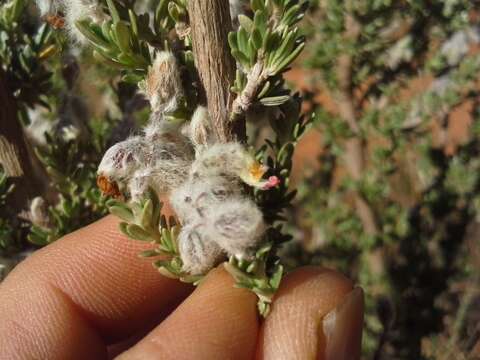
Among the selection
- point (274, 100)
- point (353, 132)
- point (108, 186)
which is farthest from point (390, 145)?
point (108, 186)

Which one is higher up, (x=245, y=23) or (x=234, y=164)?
(x=245, y=23)

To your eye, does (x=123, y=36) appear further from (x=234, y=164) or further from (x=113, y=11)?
(x=234, y=164)

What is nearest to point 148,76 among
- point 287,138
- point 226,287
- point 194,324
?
point 287,138

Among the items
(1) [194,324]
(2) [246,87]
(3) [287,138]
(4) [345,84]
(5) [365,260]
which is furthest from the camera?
(5) [365,260]

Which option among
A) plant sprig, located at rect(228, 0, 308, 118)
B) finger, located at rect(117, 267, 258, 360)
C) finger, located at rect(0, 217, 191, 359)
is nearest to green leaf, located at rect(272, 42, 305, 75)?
plant sprig, located at rect(228, 0, 308, 118)

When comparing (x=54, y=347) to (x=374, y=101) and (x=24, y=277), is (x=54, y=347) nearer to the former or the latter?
(x=24, y=277)

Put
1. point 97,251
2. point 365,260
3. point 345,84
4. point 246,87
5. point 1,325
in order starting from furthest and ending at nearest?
point 365,260 → point 345,84 → point 97,251 → point 1,325 → point 246,87
